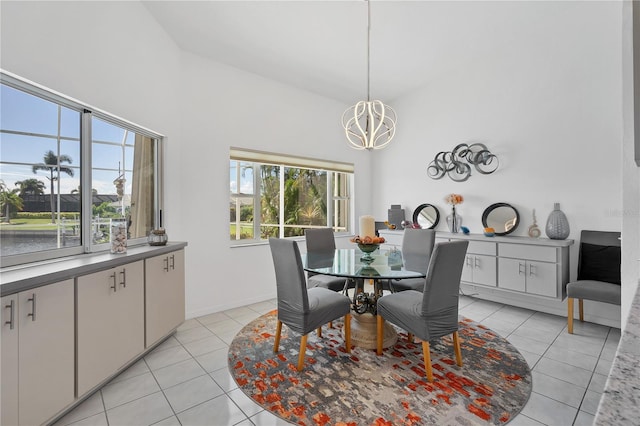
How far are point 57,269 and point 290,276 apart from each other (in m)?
1.42

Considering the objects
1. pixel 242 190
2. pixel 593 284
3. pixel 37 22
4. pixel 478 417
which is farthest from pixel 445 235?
pixel 37 22

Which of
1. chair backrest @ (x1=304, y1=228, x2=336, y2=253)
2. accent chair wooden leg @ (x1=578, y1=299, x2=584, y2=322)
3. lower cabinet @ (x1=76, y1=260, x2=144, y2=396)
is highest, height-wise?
chair backrest @ (x1=304, y1=228, x2=336, y2=253)

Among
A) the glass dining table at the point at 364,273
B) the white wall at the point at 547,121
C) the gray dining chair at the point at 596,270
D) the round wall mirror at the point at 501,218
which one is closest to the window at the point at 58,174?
the glass dining table at the point at 364,273

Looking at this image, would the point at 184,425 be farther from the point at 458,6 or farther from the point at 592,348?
the point at 458,6

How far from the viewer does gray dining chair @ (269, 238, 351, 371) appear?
7.04 ft

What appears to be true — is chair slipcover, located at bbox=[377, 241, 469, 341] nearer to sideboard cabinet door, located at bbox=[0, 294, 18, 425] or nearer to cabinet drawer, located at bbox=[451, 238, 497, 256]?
cabinet drawer, located at bbox=[451, 238, 497, 256]

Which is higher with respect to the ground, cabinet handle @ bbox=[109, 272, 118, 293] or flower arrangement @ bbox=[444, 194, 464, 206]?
flower arrangement @ bbox=[444, 194, 464, 206]

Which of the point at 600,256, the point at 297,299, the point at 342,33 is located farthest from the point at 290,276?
the point at 600,256

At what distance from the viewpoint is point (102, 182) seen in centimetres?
239

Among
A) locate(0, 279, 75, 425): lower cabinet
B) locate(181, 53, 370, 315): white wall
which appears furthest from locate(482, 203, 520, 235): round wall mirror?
locate(0, 279, 75, 425): lower cabinet

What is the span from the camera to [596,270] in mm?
2965

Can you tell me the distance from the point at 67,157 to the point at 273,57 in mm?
2444

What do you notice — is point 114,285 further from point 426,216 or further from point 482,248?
point 426,216

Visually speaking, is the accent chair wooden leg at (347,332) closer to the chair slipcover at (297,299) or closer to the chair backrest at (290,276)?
the chair slipcover at (297,299)
